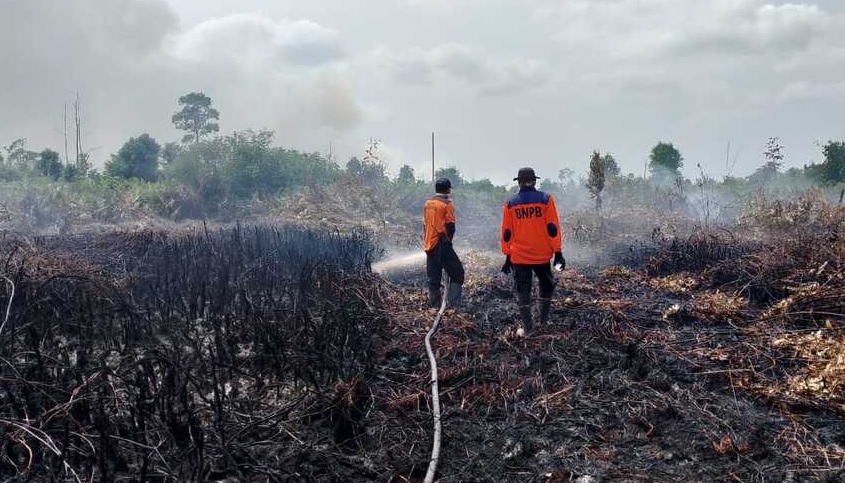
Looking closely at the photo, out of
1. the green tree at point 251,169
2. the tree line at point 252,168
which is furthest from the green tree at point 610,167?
the green tree at point 251,169

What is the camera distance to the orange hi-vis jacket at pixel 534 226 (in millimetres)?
6449

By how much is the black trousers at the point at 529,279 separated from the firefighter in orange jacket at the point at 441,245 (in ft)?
3.56

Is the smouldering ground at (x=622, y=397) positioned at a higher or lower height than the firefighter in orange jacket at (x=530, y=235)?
lower

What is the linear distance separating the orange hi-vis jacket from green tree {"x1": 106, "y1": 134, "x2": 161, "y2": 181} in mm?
31407

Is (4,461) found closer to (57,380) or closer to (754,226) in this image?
(57,380)

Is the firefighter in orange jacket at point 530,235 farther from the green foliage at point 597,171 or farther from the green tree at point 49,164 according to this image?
the green tree at point 49,164

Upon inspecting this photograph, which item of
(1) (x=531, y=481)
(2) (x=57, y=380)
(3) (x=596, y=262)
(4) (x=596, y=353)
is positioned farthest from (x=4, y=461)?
(3) (x=596, y=262)

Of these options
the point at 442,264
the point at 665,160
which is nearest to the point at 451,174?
the point at 665,160

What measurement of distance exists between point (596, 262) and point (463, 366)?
317 inches

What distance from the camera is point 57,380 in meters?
4.18

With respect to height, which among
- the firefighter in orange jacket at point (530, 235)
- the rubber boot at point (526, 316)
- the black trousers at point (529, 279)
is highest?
the firefighter in orange jacket at point (530, 235)

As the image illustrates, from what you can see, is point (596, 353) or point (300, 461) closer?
point (300, 461)

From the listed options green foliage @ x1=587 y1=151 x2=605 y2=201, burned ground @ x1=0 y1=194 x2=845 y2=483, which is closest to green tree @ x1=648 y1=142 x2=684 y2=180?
green foliage @ x1=587 y1=151 x2=605 y2=201

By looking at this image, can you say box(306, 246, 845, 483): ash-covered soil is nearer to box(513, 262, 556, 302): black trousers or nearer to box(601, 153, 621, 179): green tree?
box(513, 262, 556, 302): black trousers
